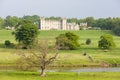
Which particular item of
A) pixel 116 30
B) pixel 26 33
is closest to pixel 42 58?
pixel 26 33

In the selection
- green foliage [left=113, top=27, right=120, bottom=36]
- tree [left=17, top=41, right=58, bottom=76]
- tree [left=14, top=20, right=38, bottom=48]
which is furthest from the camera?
green foliage [left=113, top=27, right=120, bottom=36]

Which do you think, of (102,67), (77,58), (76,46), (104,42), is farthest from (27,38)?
(102,67)

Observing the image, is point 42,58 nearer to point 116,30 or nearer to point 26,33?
point 26,33

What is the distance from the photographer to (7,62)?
56.8 meters

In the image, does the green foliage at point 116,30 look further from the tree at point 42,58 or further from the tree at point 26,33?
the tree at point 42,58

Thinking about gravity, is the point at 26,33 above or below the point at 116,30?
above

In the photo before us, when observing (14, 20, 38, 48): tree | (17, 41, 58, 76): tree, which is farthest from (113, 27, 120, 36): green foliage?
(17, 41, 58, 76): tree

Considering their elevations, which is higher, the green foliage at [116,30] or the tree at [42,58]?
the tree at [42,58]

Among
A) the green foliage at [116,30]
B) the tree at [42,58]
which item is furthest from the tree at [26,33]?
the green foliage at [116,30]

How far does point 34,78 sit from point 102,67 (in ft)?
67.5

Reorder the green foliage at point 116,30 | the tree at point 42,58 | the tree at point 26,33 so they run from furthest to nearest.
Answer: the green foliage at point 116,30 < the tree at point 26,33 < the tree at point 42,58

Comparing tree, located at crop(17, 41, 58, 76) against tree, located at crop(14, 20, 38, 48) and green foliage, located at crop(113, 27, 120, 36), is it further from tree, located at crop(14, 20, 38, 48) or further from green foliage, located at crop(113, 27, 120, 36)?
green foliage, located at crop(113, 27, 120, 36)

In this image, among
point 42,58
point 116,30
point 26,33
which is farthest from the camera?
point 116,30

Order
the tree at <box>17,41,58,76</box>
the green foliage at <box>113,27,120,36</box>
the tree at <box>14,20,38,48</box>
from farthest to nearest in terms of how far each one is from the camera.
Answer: the green foliage at <box>113,27,120,36</box>
the tree at <box>14,20,38,48</box>
the tree at <box>17,41,58,76</box>
